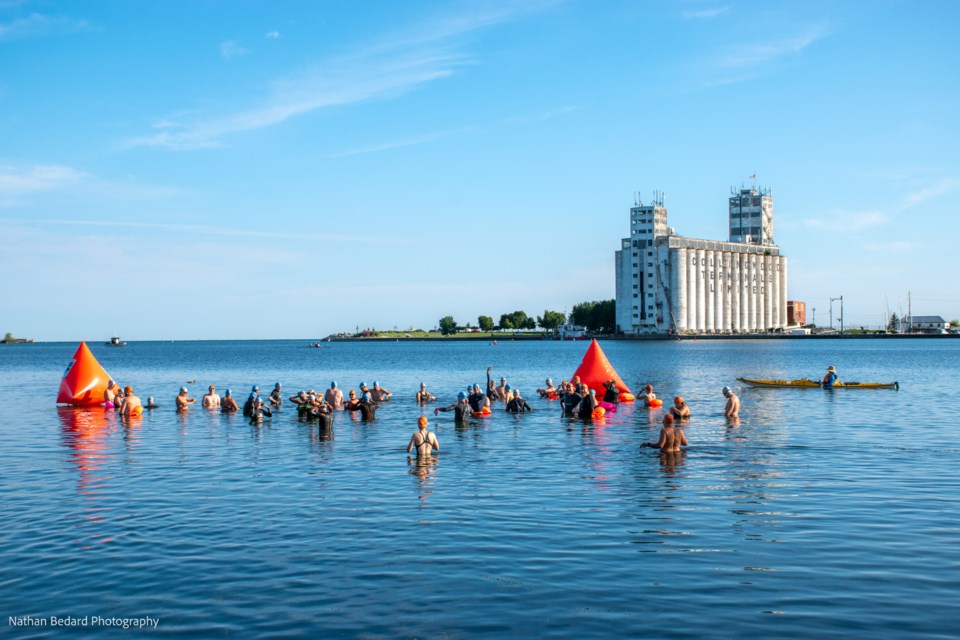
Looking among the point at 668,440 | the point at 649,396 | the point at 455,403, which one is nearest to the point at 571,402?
the point at 455,403

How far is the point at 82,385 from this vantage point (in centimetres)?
4175

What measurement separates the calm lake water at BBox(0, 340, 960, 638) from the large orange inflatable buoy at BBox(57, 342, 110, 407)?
1231cm

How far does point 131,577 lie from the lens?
41.9ft

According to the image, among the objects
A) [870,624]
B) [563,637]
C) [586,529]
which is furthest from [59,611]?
[870,624]

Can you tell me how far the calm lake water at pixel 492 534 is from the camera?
11008mm

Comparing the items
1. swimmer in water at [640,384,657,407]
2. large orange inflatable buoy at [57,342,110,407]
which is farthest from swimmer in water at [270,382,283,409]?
swimmer in water at [640,384,657,407]

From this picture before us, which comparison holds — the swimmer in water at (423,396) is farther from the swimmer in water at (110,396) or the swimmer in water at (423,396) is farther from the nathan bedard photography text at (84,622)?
the nathan bedard photography text at (84,622)

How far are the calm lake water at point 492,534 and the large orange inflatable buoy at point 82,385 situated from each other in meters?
12.3

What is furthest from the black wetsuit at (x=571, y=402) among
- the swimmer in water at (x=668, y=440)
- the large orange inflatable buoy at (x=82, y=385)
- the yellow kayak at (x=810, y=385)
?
the large orange inflatable buoy at (x=82, y=385)

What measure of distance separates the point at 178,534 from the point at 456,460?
31.1 feet

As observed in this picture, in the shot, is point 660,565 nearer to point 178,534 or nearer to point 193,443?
point 178,534

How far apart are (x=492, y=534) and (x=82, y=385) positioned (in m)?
33.3

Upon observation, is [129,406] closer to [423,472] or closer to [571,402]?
[571,402]

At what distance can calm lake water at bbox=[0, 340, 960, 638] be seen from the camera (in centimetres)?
1101
